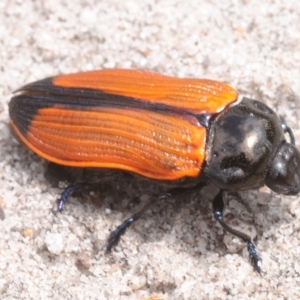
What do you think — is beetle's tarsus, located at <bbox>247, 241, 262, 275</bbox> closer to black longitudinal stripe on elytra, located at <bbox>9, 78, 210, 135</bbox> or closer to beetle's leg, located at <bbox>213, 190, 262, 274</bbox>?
beetle's leg, located at <bbox>213, 190, 262, 274</bbox>

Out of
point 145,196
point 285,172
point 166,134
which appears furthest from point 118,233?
point 285,172

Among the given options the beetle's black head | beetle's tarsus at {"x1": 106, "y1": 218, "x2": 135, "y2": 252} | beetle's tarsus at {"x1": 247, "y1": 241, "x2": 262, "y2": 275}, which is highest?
the beetle's black head

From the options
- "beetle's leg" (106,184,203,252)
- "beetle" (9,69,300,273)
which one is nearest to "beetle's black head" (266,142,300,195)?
"beetle" (9,69,300,273)

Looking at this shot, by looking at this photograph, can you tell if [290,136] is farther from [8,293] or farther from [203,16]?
[8,293]

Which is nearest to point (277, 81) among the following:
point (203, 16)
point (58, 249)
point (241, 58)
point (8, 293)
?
point (241, 58)

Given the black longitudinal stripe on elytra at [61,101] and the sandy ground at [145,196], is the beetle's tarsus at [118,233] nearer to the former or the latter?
the sandy ground at [145,196]

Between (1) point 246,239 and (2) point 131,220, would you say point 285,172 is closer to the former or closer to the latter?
(1) point 246,239
